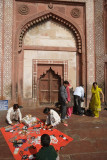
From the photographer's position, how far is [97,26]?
673 cm

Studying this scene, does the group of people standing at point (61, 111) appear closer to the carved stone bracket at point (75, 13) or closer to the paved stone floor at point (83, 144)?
the paved stone floor at point (83, 144)

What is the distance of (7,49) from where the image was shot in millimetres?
6254

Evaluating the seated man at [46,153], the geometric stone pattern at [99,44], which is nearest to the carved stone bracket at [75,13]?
the geometric stone pattern at [99,44]

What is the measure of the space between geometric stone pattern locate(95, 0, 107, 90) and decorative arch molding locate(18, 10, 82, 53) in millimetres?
841

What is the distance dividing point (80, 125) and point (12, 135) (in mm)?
1842

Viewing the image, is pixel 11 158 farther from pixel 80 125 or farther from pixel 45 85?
pixel 45 85

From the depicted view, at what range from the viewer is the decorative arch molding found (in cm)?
650

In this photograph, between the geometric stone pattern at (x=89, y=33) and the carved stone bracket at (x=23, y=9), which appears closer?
the carved stone bracket at (x=23, y=9)

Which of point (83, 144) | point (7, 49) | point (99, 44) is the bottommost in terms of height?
point (83, 144)

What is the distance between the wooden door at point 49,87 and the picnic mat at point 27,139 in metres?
3.02

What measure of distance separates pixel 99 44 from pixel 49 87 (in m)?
3.15

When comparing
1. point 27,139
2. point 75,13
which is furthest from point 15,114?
point 75,13

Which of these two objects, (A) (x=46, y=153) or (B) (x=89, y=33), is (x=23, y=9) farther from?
(A) (x=46, y=153)

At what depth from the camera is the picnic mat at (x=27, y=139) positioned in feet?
8.31
